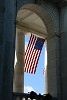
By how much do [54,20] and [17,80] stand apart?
10.4 meters

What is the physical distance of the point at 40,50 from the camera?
45.2 meters

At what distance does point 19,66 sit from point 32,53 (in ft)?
9.78

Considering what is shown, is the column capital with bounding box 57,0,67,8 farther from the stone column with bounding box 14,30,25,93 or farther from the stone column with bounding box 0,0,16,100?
the stone column with bounding box 14,30,25,93

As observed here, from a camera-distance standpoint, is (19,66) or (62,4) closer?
(62,4)

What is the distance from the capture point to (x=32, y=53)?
44.6 metres

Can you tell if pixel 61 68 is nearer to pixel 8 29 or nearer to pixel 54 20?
pixel 54 20

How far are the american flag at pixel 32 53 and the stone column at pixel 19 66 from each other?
0.75m

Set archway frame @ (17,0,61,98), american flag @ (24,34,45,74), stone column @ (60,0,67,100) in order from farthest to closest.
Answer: american flag @ (24,34,45,74)
archway frame @ (17,0,61,98)
stone column @ (60,0,67,100)

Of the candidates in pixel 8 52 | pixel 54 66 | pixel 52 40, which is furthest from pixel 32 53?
pixel 8 52

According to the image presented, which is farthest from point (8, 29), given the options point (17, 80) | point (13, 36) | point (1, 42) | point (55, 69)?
point (17, 80)

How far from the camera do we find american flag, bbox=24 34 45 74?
43.4 m

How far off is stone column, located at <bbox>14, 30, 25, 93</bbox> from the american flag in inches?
29.5

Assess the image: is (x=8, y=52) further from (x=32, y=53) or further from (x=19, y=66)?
(x=32, y=53)

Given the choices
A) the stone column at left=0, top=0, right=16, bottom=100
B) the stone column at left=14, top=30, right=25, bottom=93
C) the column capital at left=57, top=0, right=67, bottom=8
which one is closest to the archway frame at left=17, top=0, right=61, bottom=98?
the column capital at left=57, top=0, right=67, bottom=8
